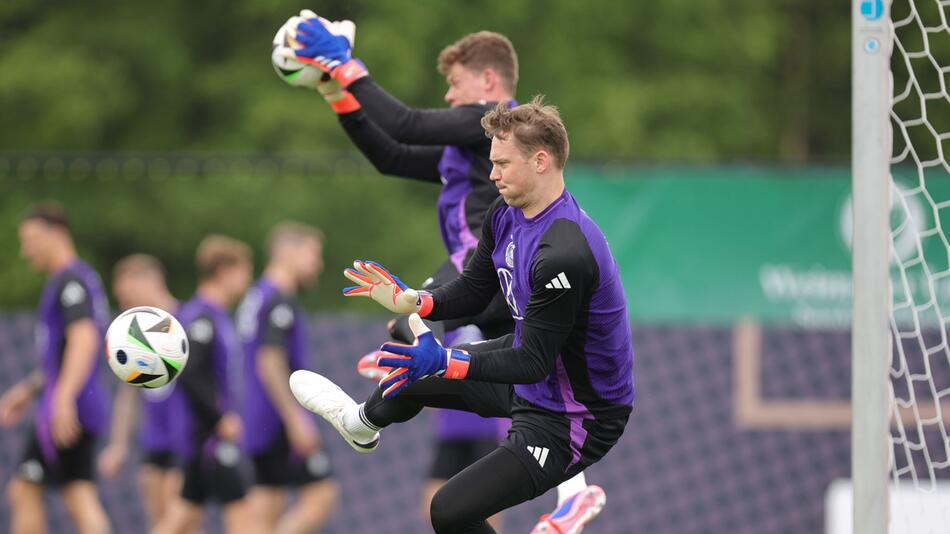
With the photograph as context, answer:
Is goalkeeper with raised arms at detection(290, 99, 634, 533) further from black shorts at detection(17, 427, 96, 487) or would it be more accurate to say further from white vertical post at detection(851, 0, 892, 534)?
black shorts at detection(17, 427, 96, 487)

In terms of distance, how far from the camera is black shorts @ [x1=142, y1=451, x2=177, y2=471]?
35.1 ft

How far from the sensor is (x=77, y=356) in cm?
927

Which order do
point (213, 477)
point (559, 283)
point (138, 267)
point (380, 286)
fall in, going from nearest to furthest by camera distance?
point (559, 283), point (380, 286), point (213, 477), point (138, 267)

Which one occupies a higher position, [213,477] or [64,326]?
[64,326]

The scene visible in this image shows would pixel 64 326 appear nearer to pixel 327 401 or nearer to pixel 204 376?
pixel 204 376

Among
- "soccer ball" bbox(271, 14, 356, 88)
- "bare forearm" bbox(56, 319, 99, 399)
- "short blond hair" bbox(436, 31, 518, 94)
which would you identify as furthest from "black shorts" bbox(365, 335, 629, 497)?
"bare forearm" bbox(56, 319, 99, 399)

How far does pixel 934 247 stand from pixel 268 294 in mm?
5223

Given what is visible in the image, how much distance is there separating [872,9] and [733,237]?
5307mm

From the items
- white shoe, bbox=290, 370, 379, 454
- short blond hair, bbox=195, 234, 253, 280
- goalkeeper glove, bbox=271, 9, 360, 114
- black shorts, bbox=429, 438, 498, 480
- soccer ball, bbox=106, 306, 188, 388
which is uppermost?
goalkeeper glove, bbox=271, 9, 360, 114

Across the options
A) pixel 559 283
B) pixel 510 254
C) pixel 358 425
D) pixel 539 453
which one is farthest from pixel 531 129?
pixel 358 425

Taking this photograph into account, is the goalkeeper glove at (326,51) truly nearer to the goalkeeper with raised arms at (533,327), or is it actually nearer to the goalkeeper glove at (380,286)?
the goalkeeper with raised arms at (533,327)

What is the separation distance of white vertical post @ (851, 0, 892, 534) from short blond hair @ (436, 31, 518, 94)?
163cm

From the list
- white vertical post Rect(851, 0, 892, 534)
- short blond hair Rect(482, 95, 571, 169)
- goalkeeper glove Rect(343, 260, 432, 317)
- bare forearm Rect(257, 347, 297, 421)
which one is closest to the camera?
short blond hair Rect(482, 95, 571, 169)

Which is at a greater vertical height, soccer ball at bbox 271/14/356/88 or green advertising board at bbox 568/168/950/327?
soccer ball at bbox 271/14/356/88
